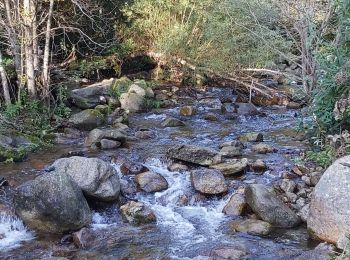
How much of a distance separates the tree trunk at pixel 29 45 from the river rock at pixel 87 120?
1.12m

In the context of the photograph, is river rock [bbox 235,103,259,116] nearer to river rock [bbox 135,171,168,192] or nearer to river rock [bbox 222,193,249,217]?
river rock [bbox 135,171,168,192]

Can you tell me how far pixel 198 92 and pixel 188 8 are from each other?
329cm

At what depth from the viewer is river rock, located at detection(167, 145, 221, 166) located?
332 inches

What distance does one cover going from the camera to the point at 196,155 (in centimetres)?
847

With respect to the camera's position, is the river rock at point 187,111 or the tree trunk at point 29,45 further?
the river rock at point 187,111

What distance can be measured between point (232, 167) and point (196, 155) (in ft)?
2.45

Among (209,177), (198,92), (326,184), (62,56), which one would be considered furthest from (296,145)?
(62,56)

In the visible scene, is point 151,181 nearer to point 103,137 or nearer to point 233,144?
point 103,137

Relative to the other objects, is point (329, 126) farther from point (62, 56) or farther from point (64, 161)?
point (62, 56)

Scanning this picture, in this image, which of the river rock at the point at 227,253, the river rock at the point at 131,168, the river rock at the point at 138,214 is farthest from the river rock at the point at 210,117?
the river rock at the point at 227,253

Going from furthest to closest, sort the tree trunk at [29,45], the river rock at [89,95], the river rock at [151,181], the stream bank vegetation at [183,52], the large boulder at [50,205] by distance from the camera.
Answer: the river rock at [89,95] → the tree trunk at [29,45] → the stream bank vegetation at [183,52] → the river rock at [151,181] → the large boulder at [50,205]

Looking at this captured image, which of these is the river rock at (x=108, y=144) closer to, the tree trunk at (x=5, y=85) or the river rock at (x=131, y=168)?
the river rock at (x=131, y=168)

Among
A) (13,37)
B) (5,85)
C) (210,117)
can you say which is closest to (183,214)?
(210,117)

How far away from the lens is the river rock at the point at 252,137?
10109 millimetres
